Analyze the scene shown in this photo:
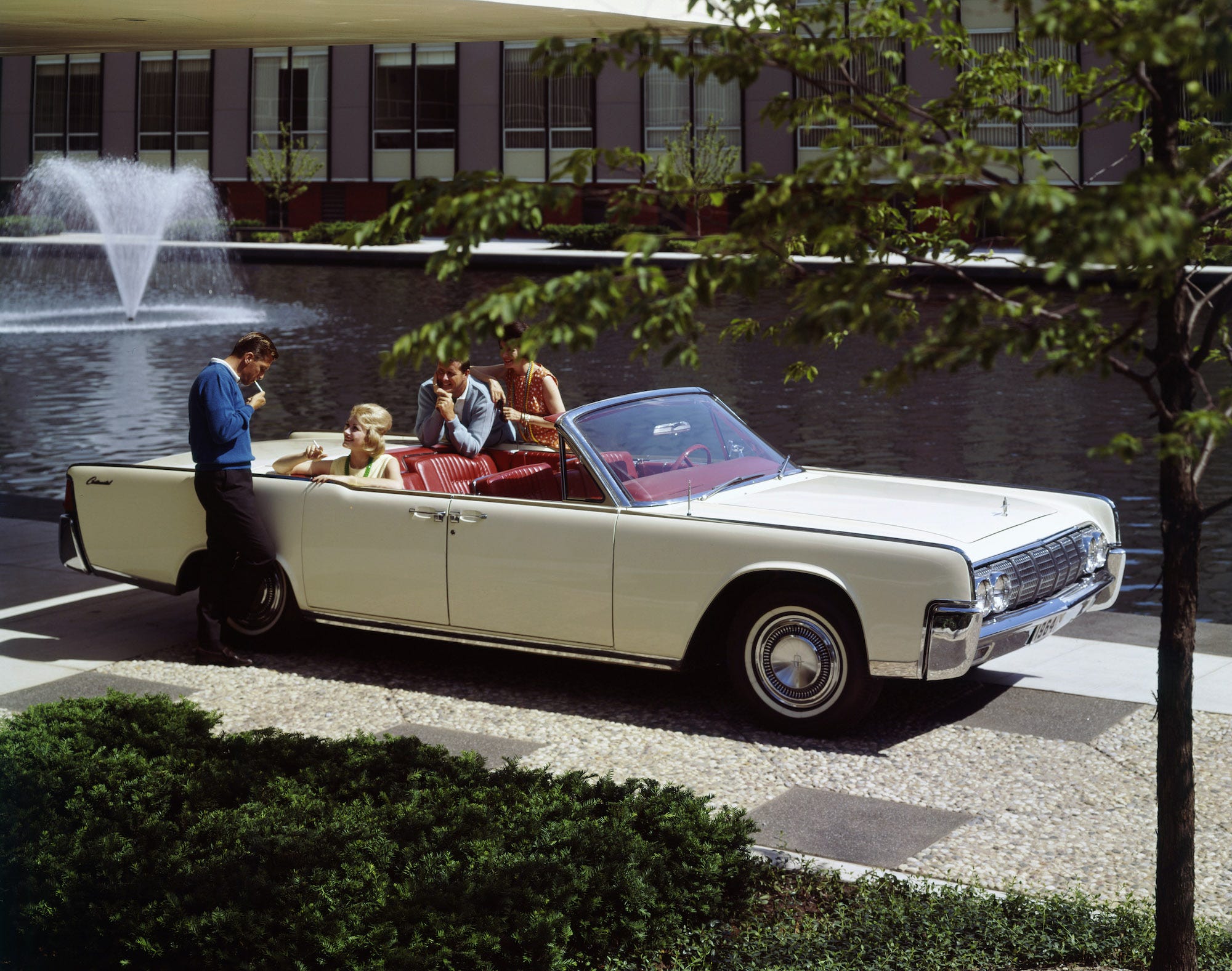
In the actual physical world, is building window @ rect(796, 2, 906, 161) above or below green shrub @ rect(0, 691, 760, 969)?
above

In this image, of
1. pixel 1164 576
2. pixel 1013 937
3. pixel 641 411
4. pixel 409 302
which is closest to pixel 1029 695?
pixel 641 411

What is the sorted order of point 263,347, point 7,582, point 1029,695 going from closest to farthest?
point 1029,695, point 263,347, point 7,582

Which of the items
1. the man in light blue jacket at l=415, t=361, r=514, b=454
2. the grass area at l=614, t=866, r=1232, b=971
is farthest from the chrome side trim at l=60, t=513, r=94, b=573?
the grass area at l=614, t=866, r=1232, b=971

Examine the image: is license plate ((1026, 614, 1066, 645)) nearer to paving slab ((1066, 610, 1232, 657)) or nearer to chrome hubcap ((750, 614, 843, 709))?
chrome hubcap ((750, 614, 843, 709))

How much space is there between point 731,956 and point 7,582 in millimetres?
7313

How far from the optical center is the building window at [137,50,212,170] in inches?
2228

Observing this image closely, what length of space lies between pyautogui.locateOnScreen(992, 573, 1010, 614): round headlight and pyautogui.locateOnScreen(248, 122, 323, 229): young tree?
160 feet

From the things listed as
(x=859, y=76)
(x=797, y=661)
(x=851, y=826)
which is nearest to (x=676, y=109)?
(x=797, y=661)

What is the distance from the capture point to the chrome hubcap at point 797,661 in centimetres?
684

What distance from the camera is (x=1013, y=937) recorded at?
4496 millimetres

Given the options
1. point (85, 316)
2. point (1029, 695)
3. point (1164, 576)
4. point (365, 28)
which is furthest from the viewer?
point (85, 316)

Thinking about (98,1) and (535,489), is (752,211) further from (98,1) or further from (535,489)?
(98,1)

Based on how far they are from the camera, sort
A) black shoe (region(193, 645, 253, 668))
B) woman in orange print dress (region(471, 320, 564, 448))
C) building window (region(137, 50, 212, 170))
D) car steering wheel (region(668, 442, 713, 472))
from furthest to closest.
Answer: building window (region(137, 50, 212, 170))
woman in orange print dress (region(471, 320, 564, 448))
black shoe (region(193, 645, 253, 668))
car steering wheel (region(668, 442, 713, 472))

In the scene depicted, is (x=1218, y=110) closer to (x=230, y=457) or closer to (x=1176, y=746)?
(x=1176, y=746)
